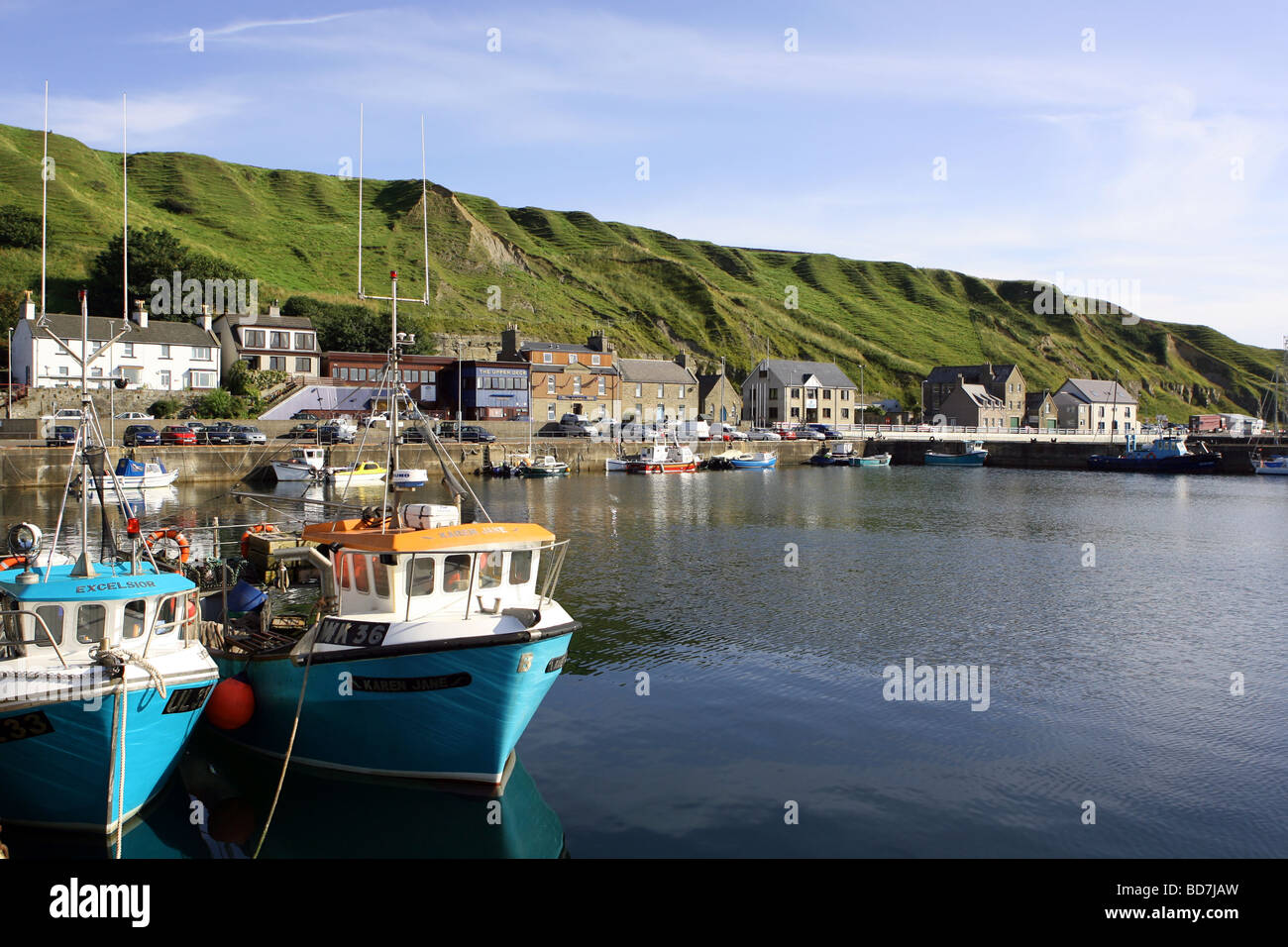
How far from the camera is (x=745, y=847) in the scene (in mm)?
14398

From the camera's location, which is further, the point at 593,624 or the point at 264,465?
the point at 264,465

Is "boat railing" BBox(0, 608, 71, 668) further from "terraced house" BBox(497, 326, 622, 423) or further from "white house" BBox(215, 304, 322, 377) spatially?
"terraced house" BBox(497, 326, 622, 423)

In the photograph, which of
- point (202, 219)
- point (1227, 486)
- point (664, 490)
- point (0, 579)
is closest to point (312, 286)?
point (202, 219)

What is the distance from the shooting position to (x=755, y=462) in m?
104

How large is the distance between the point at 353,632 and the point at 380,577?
48.5 inches

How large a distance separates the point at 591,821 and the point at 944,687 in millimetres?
10618

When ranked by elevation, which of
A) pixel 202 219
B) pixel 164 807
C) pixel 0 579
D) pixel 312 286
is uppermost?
pixel 202 219

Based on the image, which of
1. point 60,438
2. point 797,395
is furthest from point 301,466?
point 797,395

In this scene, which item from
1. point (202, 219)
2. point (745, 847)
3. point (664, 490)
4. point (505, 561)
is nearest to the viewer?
point (745, 847)

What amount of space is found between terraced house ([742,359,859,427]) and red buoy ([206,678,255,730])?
125110 mm

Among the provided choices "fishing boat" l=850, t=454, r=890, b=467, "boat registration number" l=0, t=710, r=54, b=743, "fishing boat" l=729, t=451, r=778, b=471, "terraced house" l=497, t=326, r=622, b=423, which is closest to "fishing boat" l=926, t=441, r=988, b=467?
"fishing boat" l=850, t=454, r=890, b=467

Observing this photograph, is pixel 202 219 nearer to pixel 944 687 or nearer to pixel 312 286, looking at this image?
pixel 312 286

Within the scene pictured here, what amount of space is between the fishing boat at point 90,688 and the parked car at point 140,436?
205 feet

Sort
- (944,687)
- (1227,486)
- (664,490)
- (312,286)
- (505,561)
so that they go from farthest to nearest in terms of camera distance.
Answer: (312,286) < (1227,486) < (664,490) < (944,687) < (505,561)
